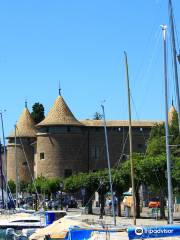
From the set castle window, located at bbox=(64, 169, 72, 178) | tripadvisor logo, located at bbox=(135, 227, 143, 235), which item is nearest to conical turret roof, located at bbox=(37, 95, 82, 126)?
castle window, located at bbox=(64, 169, 72, 178)

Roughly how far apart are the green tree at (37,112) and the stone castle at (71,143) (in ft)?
33.8

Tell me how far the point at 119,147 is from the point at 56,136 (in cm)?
1079

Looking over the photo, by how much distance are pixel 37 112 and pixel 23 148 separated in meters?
13.6

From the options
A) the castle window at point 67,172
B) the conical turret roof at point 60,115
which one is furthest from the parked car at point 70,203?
the conical turret roof at point 60,115

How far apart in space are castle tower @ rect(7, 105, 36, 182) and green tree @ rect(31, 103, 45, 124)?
6.13 m

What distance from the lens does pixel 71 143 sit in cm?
10019

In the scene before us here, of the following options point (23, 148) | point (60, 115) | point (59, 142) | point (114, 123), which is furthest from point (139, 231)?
point (23, 148)

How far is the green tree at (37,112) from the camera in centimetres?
12047

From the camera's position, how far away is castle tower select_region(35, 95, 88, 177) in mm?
98812

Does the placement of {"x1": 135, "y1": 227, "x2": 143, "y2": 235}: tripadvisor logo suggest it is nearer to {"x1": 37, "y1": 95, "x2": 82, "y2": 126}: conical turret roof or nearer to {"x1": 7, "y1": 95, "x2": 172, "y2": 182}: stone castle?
{"x1": 7, "y1": 95, "x2": 172, "y2": 182}: stone castle

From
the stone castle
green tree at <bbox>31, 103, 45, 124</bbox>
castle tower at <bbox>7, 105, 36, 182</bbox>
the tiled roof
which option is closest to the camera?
the stone castle

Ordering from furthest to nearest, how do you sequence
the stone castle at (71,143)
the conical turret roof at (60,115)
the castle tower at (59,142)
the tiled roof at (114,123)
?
the tiled roof at (114,123)
the stone castle at (71,143)
the castle tower at (59,142)
the conical turret roof at (60,115)

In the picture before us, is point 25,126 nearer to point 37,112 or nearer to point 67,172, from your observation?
point 37,112

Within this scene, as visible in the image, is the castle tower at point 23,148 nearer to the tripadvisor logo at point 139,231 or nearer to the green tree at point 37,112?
the green tree at point 37,112
